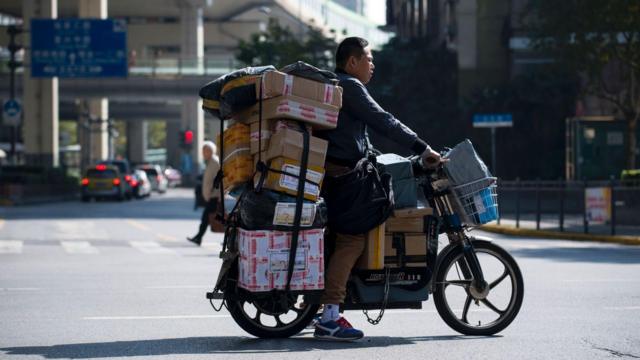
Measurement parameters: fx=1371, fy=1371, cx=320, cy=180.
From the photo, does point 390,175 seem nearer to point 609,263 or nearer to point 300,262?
point 300,262

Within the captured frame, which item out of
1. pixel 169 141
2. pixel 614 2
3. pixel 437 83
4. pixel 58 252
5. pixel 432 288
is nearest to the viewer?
pixel 432 288

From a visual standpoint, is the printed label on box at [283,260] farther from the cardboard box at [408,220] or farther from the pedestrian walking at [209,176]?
the pedestrian walking at [209,176]

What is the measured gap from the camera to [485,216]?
8703 millimetres

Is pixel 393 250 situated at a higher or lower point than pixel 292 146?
lower

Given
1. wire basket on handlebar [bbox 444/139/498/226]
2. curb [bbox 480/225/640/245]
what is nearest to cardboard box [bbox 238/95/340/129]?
wire basket on handlebar [bbox 444/139/498/226]

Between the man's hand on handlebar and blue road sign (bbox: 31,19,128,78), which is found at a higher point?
blue road sign (bbox: 31,19,128,78)

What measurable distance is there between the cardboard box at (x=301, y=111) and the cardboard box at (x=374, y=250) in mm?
733

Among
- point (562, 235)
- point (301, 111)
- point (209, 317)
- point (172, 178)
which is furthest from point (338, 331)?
point (172, 178)

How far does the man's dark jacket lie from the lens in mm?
8516

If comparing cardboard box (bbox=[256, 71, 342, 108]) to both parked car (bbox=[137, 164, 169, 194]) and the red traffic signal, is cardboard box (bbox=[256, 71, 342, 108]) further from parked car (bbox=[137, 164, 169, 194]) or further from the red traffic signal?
the red traffic signal

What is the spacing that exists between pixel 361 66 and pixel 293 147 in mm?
855

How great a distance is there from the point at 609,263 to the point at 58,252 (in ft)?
26.8

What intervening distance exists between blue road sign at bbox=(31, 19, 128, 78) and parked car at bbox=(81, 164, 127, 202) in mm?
4302

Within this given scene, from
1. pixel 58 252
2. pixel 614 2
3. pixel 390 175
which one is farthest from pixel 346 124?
pixel 614 2
